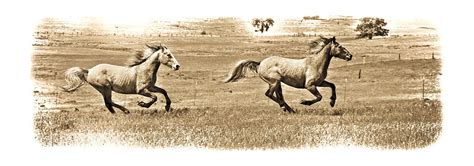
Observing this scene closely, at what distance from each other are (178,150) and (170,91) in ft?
1.03

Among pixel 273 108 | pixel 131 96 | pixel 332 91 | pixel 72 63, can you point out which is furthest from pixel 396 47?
pixel 72 63

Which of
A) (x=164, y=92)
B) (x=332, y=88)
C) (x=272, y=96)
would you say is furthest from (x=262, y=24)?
(x=164, y=92)

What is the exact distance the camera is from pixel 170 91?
447 cm

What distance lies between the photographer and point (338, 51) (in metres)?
4.51

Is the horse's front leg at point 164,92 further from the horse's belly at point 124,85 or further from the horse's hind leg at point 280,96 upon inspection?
the horse's hind leg at point 280,96

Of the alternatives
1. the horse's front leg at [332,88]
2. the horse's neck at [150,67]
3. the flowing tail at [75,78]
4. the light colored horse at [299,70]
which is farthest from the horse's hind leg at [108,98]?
the horse's front leg at [332,88]

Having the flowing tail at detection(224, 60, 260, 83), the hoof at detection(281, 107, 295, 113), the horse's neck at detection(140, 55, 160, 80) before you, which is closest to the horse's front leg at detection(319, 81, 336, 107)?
the hoof at detection(281, 107, 295, 113)

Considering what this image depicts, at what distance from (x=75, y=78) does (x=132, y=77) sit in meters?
0.30

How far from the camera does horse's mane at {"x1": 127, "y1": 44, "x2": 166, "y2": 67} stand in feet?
14.6

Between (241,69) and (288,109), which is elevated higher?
(241,69)

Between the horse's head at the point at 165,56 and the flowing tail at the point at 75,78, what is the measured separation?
0.38 m

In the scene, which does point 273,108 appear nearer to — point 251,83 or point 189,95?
point 251,83

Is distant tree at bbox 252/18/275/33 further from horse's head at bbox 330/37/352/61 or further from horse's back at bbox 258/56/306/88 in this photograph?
horse's head at bbox 330/37/352/61

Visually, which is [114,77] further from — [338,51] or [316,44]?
[338,51]
